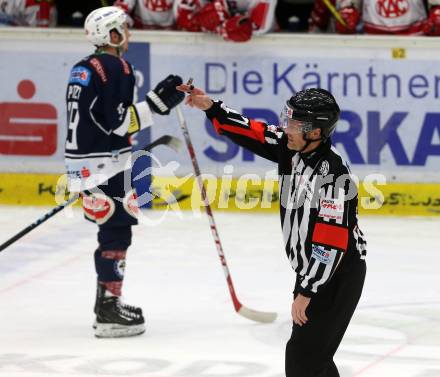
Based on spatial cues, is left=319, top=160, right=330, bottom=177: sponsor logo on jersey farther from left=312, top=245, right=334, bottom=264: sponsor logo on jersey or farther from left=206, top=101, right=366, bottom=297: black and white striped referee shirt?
left=312, top=245, right=334, bottom=264: sponsor logo on jersey

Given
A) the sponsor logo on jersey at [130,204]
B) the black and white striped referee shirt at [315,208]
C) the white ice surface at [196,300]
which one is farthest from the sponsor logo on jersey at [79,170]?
the black and white striped referee shirt at [315,208]

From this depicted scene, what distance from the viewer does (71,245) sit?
301 inches

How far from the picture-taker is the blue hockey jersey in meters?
5.50

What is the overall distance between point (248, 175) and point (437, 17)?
1.72 m

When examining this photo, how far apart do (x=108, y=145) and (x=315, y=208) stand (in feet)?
6.19

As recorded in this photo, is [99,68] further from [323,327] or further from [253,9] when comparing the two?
[253,9]

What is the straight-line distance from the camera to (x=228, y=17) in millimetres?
8734

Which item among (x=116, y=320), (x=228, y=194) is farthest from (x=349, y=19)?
(x=116, y=320)

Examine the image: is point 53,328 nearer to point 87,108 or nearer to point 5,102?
point 87,108

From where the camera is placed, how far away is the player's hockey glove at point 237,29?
8617 mm

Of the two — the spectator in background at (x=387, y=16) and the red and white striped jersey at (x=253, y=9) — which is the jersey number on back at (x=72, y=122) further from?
the spectator in background at (x=387, y=16)

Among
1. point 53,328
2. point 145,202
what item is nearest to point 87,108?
point 53,328

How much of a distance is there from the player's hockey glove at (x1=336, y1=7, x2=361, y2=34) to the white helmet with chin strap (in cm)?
357

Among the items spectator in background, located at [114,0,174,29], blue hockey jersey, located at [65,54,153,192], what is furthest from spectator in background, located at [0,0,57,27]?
blue hockey jersey, located at [65,54,153,192]
